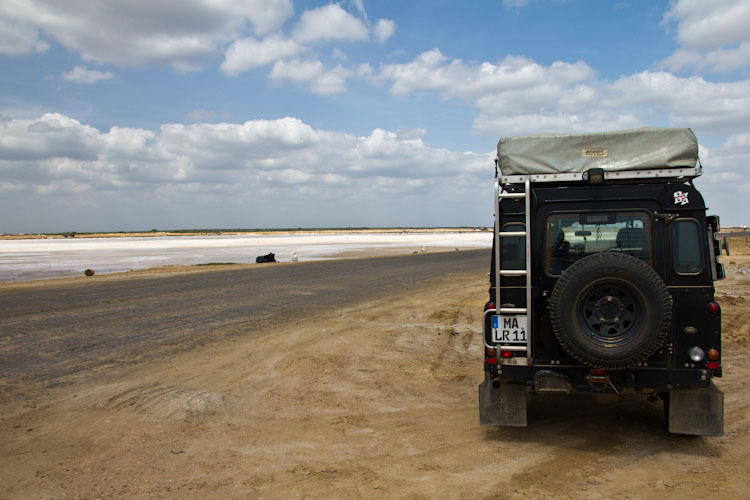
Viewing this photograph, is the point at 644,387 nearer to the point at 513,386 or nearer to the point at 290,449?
the point at 513,386

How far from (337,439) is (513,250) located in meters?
2.49

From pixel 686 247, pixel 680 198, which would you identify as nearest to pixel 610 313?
pixel 686 247

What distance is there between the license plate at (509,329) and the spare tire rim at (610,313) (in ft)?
1.79

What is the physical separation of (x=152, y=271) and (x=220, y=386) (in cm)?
2007

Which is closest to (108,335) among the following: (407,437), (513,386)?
(407,437)

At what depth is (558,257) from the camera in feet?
16.9

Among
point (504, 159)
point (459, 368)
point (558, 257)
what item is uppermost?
point (504, 159)

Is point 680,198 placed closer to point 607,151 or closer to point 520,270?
point 607,151

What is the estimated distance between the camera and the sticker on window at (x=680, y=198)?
491cm

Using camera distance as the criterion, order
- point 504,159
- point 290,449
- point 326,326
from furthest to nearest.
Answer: point 326,326
point 504,159
point 290,449

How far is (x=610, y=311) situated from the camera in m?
4.68

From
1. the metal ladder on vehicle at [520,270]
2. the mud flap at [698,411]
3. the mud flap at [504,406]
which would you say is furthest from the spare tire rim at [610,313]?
the mud flap at [504,406]

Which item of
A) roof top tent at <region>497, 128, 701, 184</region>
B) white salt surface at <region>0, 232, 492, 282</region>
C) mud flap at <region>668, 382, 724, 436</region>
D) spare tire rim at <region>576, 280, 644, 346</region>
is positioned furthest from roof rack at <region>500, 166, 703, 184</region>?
white salt surface at <region>0, 232, 492, 282</region>

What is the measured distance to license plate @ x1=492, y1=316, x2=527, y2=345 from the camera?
5021 millimetres
